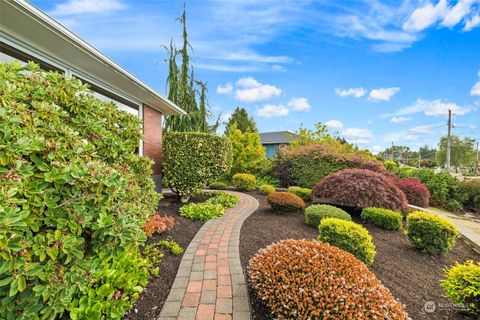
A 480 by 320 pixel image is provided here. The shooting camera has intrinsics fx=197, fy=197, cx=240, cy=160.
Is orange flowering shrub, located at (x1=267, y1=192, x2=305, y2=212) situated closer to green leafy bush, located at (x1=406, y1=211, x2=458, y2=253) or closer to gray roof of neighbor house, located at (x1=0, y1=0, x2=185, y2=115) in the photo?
green leafy bush, located at (x1=406, y1=211, x2=458, y2=253)

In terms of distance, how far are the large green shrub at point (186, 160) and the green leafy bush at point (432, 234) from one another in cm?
527

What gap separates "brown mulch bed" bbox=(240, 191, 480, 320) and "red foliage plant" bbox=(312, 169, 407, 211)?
0.63 m

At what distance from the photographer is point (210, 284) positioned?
235cm

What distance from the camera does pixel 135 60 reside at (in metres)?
6.50

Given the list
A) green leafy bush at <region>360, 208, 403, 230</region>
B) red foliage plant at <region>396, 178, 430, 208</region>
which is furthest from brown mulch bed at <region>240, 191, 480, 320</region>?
red foliage plant at <region>396, 178, 430, 208</region>

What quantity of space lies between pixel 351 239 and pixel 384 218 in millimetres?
2505

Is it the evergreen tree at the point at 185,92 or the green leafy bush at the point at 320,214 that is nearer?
the green leafy bush at the point at 320,214

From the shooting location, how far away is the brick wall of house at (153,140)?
21.3ft

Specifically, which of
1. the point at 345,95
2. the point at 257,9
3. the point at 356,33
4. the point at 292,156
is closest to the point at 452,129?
the point at 345,95

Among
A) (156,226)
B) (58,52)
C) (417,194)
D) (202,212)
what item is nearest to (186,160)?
(202,212)

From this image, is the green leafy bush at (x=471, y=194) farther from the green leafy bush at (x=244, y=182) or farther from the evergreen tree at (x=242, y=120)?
the evergreen tree at (x=242, y=120)

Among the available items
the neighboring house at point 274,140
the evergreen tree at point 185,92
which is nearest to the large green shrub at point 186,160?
the evergreen tree at point 185,92

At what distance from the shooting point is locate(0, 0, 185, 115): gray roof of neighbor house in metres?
2.39

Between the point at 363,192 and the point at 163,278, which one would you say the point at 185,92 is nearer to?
the point at 363,192
